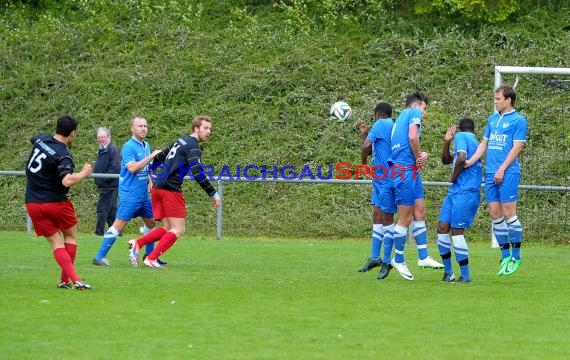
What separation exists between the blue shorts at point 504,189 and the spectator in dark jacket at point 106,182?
30.6 feet

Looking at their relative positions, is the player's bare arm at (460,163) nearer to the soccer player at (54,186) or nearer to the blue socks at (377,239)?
the blue socks at (377,239)

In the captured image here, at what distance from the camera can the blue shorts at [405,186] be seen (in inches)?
500

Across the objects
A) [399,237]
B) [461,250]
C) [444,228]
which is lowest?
[461,250]

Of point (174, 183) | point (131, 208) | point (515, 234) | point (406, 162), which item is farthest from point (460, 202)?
point (131, 208)

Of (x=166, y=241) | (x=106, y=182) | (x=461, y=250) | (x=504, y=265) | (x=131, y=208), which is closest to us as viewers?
(x=461, y=250)

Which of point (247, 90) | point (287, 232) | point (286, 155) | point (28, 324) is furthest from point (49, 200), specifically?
point (247, 90)

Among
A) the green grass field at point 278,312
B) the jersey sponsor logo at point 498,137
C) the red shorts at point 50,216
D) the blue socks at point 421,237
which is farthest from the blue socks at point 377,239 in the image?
the red shorts at point 50,216

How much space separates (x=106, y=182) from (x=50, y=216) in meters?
9.54

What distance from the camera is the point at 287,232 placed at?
21.8m

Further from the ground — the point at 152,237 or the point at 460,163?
the point at 460,163

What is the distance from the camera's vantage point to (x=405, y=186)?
12.7 m

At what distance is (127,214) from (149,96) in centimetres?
1163

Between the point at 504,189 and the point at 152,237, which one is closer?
the point at 504,189

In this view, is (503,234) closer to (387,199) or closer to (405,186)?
(387,199)
